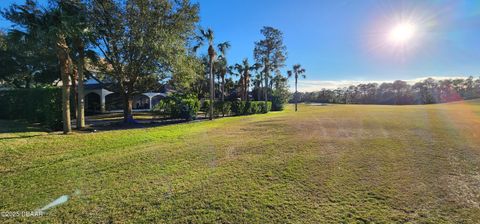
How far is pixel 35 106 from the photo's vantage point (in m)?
12.2

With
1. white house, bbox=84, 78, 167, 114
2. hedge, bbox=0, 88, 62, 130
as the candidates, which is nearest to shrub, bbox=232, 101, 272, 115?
white house, bbox=84, 78, 167, 114

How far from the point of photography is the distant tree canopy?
236 feet

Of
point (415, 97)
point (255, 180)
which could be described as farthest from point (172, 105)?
point (415, 97)

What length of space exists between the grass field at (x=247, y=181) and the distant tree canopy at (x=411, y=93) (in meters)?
82.4

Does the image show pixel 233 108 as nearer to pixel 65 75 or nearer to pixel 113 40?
pixel 113 40

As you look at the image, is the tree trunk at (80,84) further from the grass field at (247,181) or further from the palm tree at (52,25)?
the grass field at (247,181)

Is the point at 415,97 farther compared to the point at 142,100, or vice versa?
the point at 415,97

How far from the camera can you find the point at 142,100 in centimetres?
3053

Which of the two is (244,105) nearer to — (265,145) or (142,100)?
(142,100)

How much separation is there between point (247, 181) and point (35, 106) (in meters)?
13.7

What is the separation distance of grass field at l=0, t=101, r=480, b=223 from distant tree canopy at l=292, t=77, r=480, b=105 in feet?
270

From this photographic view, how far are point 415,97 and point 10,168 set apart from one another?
93026 millimetres

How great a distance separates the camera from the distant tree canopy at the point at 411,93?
2830 inches

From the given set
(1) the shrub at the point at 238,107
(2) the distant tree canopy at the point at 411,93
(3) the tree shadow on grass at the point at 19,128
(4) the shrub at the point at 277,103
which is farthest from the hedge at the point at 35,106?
(2) the distant tree canopy at the point at 411,93
